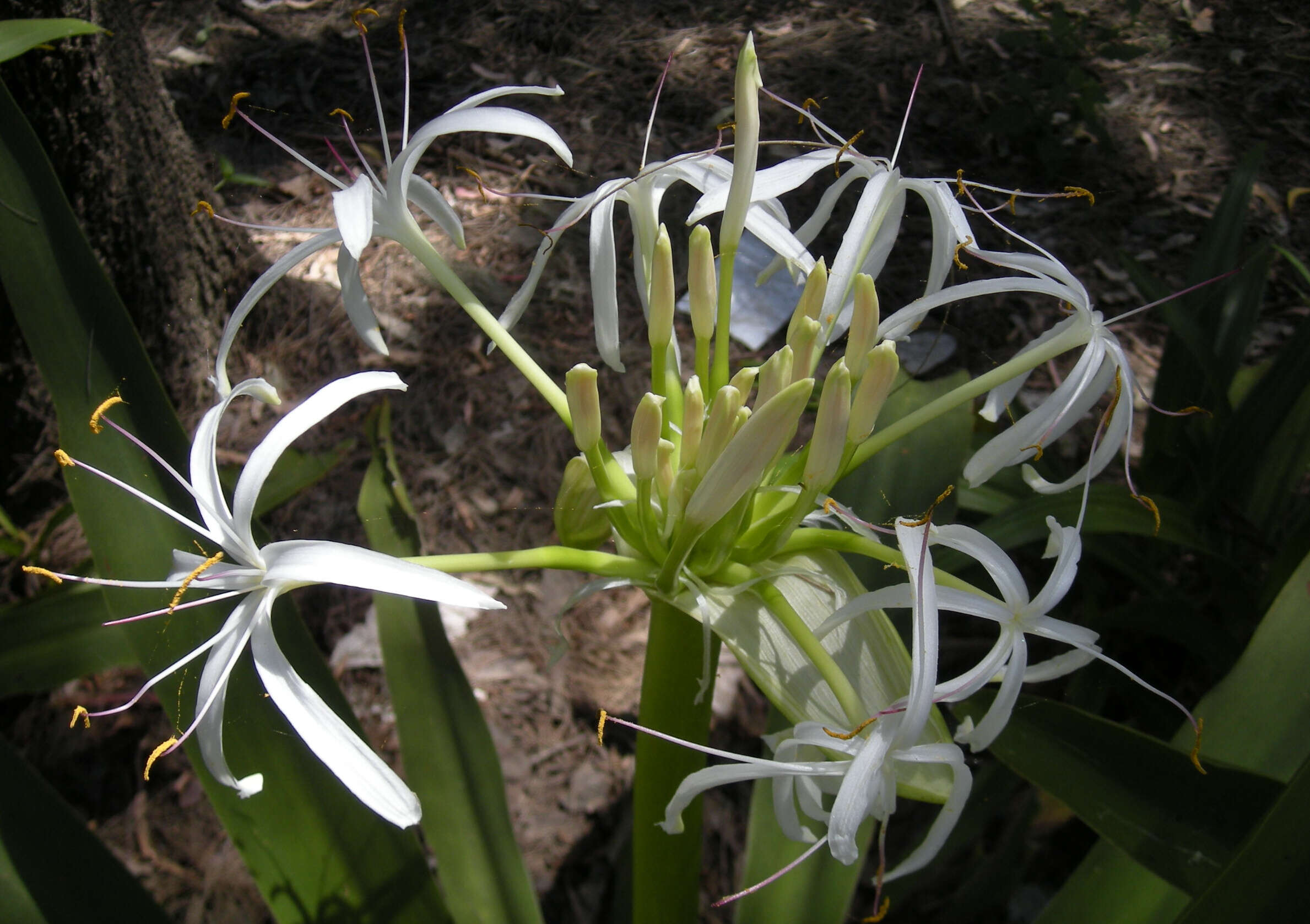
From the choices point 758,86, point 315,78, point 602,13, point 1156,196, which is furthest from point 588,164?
point 1156,196

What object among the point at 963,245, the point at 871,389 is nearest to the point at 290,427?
the point at 871,389

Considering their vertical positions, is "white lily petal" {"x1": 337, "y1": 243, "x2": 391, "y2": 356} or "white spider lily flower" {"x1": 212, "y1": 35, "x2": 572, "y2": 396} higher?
"white spider lily flower" {"x1": 212, "y1": 35, "x2": 572, "y2": 396}

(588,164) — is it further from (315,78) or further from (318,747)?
(318,747)

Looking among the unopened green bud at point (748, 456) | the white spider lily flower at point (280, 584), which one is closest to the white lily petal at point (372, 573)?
the white spider lily flower at point (280, 584)

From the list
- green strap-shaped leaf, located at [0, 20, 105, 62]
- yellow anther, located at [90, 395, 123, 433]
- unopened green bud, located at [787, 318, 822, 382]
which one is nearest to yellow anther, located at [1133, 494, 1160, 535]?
unopened green bud, located at [787, 318, 822, 382]

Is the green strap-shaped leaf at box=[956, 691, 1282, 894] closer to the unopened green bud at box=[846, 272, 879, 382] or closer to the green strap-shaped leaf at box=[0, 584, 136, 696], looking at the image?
the unopened green bud at box=[846, 272, 879, 382]

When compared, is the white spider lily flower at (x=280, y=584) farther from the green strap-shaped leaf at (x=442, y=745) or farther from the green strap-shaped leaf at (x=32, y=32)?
the green strap-shaped leaf at (x=32, y=32)

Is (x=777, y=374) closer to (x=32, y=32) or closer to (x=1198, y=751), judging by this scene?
(x=1198, y=751)
